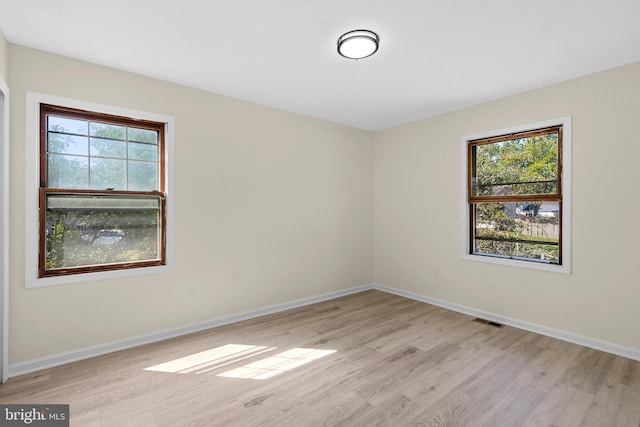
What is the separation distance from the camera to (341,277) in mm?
4629

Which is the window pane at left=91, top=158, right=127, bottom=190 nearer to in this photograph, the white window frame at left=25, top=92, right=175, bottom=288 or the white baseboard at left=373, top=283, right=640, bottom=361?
the white window frame at left=25, top=92, right=175, bottom=288

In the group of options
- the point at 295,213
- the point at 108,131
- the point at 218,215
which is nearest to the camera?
the point at 108,131

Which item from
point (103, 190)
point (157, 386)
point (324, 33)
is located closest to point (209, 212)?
point (103, 190)

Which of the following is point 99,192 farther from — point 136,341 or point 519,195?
point 519,195

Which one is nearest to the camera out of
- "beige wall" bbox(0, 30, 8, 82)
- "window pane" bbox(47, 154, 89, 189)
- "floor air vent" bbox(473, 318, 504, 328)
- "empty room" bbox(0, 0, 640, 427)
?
"empty room" bbox(0, 0, 640, 427)

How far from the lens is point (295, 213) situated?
4.10 metres

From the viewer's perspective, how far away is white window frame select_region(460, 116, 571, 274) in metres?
3.02

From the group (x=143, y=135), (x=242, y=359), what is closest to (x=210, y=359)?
(x=242, y=359)

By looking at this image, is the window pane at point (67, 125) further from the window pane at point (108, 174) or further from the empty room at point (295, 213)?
the window pane at point (108, 174)

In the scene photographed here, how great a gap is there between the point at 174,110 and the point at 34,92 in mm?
1057

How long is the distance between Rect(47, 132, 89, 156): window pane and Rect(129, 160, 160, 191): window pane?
0.38 metres

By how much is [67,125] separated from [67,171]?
1.34 feet

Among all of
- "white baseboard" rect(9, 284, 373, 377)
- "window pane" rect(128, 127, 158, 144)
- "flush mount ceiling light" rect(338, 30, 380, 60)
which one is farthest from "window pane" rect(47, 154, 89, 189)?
"flush mount ceiling light" rect(338, 30, 380, 60)

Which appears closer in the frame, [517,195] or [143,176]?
[143,176]
